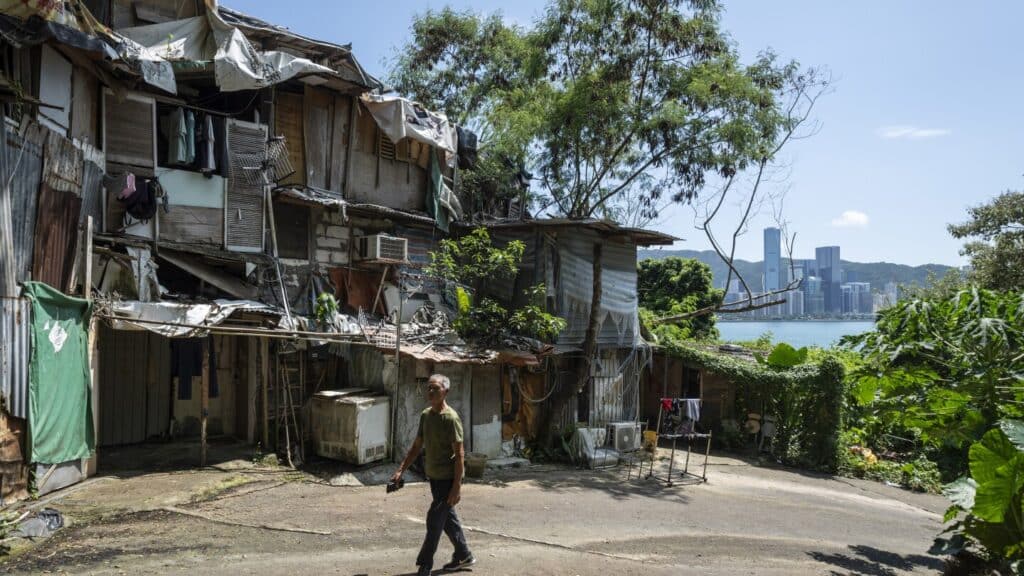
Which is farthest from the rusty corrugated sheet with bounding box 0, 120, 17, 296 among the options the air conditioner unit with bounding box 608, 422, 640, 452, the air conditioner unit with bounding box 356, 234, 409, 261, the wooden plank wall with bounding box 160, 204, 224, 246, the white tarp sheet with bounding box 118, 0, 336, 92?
the air conditioner unit with bounding box 608, 422, 640, 452

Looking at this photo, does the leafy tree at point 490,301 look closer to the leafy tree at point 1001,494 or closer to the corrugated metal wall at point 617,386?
the corrugated metal wall at point 617,386

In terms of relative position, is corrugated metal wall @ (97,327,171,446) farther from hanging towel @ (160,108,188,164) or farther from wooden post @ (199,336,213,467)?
hanging towel @ (160,108,188,164)

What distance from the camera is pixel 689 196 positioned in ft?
58.7

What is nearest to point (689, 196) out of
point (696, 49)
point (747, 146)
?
point (747, 146)

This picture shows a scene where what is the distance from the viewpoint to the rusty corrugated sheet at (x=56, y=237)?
8.80 metres

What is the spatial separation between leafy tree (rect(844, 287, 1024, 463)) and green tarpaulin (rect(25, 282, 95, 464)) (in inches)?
426

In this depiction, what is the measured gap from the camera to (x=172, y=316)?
36.1 feet

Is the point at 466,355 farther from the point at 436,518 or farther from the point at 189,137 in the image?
the point at 436,518

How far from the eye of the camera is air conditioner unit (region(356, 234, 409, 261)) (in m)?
14.6

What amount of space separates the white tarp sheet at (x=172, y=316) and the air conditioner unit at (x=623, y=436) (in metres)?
8.99

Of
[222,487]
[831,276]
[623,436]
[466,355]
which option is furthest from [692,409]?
[831,276]

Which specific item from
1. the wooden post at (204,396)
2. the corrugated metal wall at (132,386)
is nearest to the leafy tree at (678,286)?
the wooden post at (204,396)

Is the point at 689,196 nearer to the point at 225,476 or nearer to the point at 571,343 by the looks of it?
the point at 571,343

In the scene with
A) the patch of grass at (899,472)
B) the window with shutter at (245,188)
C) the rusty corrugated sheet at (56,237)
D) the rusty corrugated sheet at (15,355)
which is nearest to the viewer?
the rusty corrugated sheet at (15,355)
